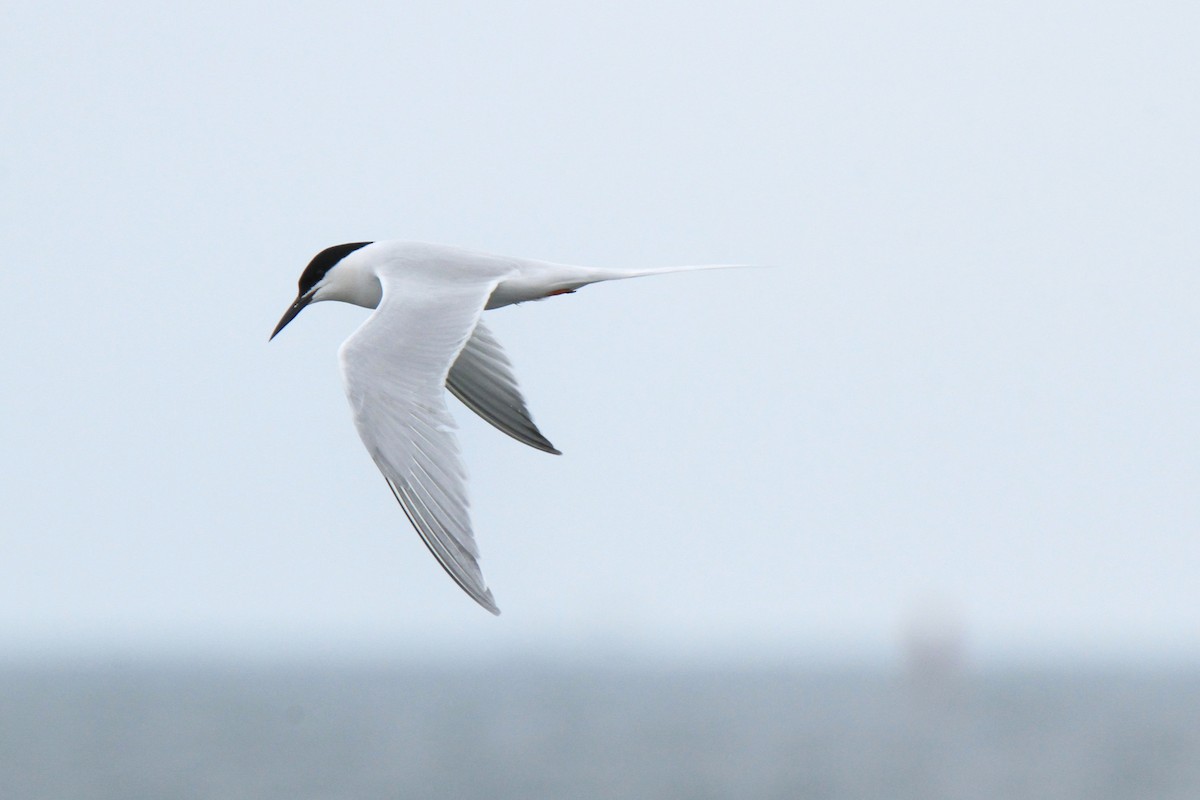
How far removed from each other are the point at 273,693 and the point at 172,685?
16.6 metres

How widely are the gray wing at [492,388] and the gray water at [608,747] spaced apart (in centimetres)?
2642

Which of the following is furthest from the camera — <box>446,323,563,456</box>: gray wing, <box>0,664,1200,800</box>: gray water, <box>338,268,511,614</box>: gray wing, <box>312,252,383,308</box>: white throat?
<box>0,664,1200,800</box>: gray water

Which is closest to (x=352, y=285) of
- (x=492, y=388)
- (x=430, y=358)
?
(x=492, y=388)

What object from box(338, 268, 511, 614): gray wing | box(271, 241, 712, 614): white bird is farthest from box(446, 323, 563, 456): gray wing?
box(338, 268, 511, 614): gray wing

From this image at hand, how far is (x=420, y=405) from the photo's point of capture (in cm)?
557

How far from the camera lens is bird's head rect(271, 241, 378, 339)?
22.0ft

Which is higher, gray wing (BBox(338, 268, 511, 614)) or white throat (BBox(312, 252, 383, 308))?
white throat (BBox(312, 252, 383, 308))

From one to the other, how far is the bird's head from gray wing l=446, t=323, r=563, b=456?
1.62ft

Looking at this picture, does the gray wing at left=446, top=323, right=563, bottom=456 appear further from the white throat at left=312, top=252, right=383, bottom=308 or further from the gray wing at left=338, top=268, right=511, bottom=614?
the gray wing at left=338, top=268, right=511, bottom=614

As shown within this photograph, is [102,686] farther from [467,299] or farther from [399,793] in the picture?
[467,299]

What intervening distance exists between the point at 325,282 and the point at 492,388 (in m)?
0.75

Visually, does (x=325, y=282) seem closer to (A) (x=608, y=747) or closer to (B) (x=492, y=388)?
(B) (x=492, y=388)

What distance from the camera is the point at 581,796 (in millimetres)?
32875

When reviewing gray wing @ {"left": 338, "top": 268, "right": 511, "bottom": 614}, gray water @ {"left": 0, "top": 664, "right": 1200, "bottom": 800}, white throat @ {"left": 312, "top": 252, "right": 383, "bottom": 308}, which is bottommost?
gray water @ {"left": 0, "top": 664, "right": 1200, "bottom": 800}
